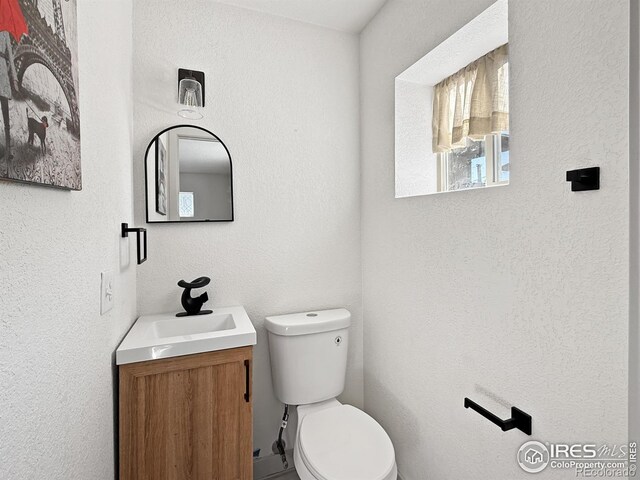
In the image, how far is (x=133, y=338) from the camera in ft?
4.22

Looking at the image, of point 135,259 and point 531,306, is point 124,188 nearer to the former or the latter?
point 135,259

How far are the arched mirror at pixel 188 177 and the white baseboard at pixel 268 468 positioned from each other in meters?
1.30

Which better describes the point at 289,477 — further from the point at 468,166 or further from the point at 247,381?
the point at 468,166

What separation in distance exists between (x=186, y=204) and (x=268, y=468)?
1.47m

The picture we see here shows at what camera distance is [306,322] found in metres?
1.68

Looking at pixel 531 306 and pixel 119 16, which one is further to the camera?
pixel 119 16

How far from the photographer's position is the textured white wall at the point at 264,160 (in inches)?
64.2

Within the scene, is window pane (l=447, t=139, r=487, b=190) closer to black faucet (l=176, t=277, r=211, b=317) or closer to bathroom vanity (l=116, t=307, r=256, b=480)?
bathroom vanity (l=116, t=307, r=256, b=480)

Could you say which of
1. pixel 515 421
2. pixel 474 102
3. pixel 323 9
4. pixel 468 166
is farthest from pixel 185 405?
pixel 323 9

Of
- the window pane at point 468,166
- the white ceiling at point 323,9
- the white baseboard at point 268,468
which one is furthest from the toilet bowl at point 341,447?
the white ceiling at point 323,9

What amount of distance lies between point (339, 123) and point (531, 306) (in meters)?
1.41

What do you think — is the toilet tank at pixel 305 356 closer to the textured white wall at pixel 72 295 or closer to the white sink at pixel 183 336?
the white sink at pixel 183 336

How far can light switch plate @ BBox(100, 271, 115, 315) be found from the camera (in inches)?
38.9

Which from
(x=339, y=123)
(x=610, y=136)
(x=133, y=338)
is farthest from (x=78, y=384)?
(x=339, y=123)
